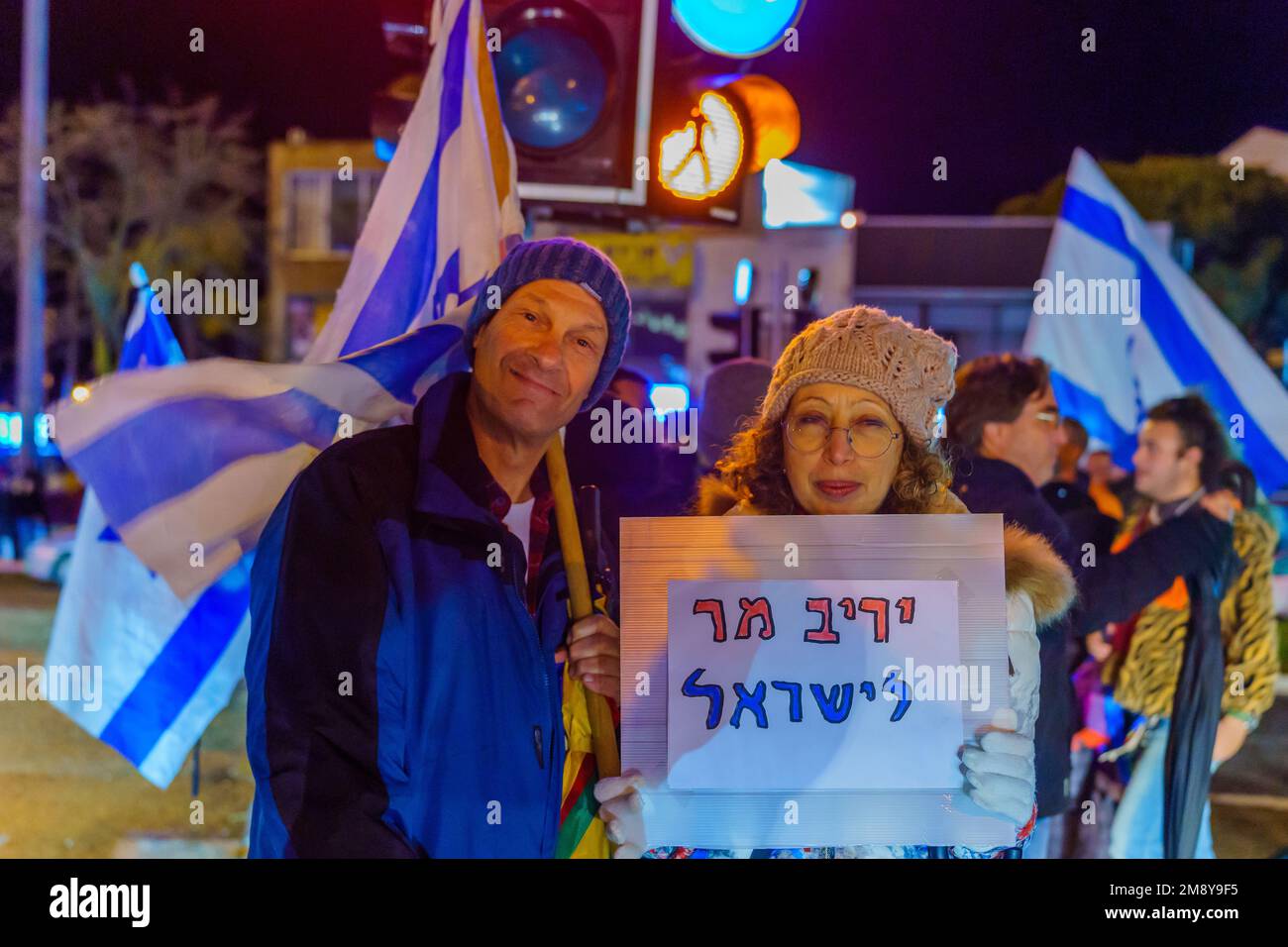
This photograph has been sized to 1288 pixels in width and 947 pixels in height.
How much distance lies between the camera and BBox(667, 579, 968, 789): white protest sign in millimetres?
3090

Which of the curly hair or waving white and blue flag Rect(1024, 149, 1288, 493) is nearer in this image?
the curly hair

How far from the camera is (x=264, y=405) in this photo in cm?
343

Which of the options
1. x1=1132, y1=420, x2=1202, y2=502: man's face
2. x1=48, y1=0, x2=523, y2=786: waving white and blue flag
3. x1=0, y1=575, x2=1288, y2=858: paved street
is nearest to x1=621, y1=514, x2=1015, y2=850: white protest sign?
x1=48, y1=0, x2=523, y2=786: waving white and blue flag

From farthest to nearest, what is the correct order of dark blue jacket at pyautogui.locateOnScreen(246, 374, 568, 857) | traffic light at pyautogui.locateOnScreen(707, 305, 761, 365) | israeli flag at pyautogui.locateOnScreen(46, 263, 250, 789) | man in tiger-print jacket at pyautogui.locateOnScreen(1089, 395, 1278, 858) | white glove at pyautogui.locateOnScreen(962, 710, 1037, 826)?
traffic light at pyautogui.locateOnScreen(707, 305, 761, 365) < man in tiger-print jacket at pyautogui.locateOnScreen(1089, 395, 1278, 858) < israeli flag at pyautogui.locateOnScreen(46, 263, 250, 789) < white glove at pyautogui.locateOnScreen(962, 710, 1037, 826) < dark blue jacket at pyautogui.locateOnScreen(246, 374, 568, 857)

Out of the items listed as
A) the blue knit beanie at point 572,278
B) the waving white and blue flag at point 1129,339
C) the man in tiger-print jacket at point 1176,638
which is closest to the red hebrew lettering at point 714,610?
the blue knit beanie at point 572,278

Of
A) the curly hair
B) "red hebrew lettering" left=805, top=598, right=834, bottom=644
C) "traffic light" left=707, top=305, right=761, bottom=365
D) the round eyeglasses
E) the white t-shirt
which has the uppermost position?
"traffic light" left=707, top=305, right=761, bottom=365

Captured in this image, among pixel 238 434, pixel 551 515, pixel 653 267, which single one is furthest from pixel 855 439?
pixel 653 267

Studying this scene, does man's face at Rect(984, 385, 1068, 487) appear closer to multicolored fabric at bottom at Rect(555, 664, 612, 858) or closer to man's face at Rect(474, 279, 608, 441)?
man's face at Rect(474, 279, 608, 441)

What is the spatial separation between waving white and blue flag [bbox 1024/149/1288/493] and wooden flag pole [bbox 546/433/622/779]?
8.79ft

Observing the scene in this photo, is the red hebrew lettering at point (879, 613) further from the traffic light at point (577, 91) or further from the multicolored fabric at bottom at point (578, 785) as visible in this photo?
the traffic light at point (577, 91)

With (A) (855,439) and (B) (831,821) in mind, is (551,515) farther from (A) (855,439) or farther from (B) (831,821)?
(B) (831,821)

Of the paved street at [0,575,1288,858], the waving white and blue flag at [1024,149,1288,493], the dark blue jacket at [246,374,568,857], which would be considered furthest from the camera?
the paved street at [0,575,1288,858]

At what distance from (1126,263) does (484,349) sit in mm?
3468

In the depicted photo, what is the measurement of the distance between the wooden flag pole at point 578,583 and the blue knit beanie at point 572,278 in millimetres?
281
